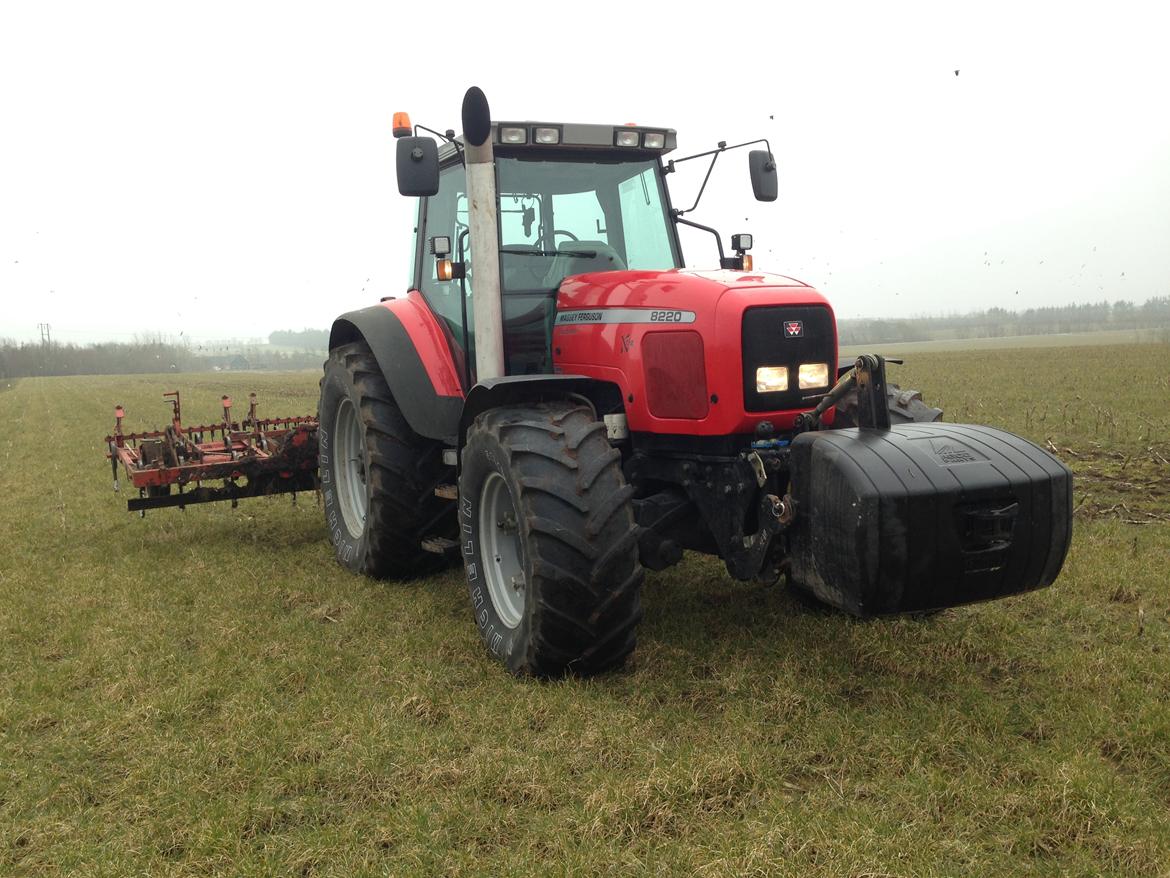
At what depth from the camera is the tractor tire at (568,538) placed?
4172 millimetres

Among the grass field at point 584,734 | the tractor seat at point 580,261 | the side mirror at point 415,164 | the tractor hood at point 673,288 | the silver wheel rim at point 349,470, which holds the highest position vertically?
the side mirror at point 415,164

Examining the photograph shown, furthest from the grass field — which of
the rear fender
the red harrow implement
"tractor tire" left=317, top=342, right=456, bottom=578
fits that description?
the rear fender

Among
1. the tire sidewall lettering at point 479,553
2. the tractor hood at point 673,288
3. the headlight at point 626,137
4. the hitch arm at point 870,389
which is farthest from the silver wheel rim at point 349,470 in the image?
the hitch arm at point 870,389

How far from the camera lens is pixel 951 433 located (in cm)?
400

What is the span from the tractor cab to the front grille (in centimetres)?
124

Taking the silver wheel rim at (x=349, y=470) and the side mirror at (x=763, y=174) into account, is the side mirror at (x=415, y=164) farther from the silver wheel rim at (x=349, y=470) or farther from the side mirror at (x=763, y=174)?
the silver wheel rim at (x=349, y=470)

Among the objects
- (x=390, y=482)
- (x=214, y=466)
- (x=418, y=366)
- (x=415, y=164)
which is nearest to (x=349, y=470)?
(x=214, y=466)

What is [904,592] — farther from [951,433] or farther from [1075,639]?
[1075,639]

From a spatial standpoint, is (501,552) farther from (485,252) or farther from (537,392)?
(485,252)

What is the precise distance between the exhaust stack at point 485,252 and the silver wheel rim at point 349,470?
6.83 ft

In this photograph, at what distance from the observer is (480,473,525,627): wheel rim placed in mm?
4918

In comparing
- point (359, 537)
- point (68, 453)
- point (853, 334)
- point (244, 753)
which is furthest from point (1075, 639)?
point (853, 334)

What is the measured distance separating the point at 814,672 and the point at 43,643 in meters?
4.13

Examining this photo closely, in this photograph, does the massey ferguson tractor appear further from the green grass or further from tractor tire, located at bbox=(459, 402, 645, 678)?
the green grass
